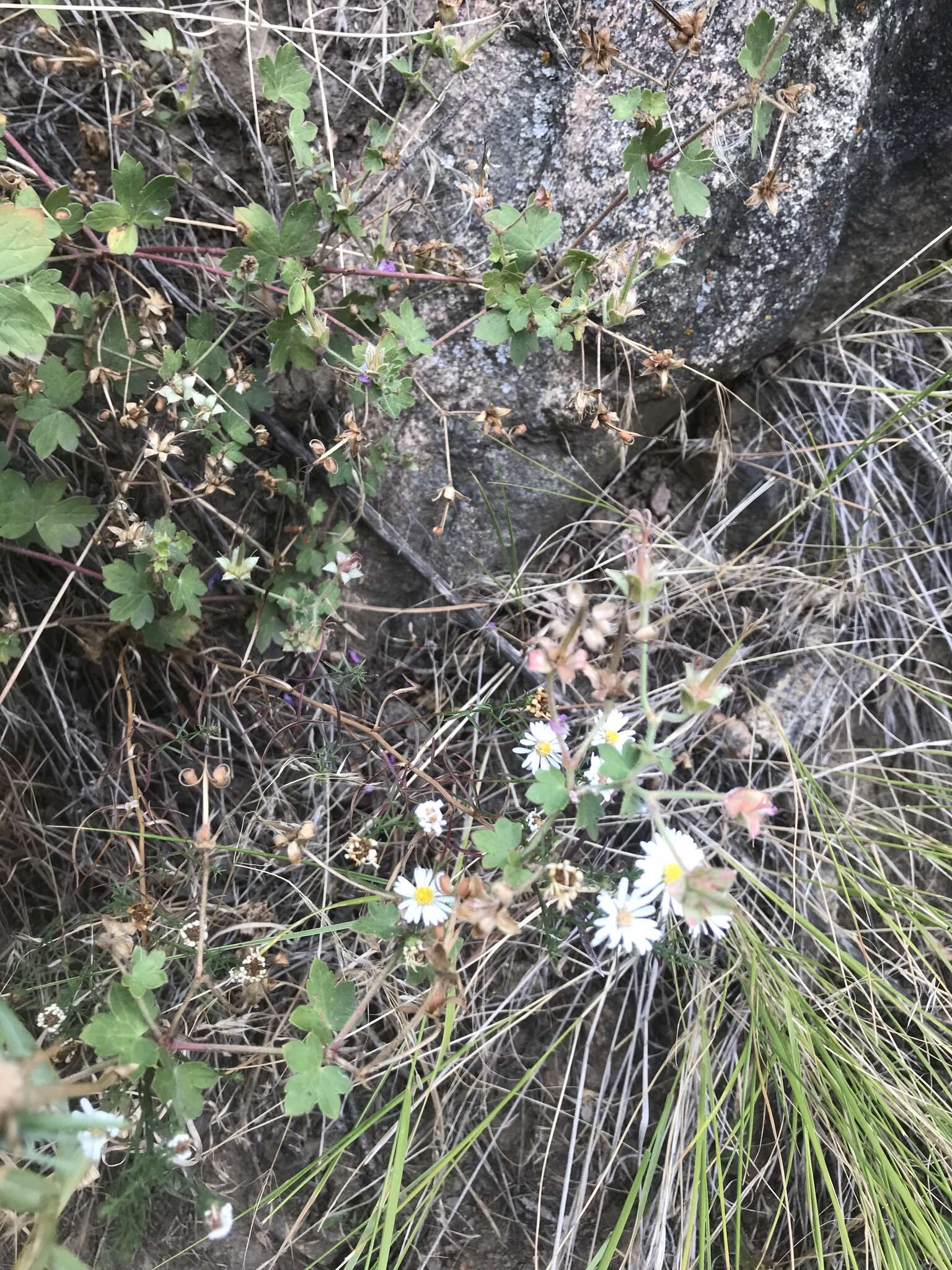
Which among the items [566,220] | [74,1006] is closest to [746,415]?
[566,220]

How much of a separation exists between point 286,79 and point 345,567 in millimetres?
829

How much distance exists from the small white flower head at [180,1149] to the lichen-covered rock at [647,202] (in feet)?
3.67

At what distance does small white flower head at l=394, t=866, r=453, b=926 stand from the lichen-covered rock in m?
0.74

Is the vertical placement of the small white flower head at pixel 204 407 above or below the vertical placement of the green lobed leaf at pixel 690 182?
below

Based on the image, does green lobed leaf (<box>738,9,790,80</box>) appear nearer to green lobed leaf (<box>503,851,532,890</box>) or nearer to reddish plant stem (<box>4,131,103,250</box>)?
reddish plant stem (<box>4,131,103,250</box>)

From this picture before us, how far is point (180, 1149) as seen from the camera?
4.17 feet

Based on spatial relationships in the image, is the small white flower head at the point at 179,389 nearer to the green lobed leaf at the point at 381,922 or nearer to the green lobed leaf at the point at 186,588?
the green lobed leaf at the point at 186,588

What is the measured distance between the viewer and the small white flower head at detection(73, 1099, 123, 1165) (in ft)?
3.21

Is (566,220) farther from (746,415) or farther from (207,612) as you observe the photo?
(207,612)

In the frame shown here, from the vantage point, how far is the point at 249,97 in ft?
5.65

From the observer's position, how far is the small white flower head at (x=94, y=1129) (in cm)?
98

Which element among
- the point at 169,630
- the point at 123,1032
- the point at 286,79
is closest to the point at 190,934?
the point at 123,1032

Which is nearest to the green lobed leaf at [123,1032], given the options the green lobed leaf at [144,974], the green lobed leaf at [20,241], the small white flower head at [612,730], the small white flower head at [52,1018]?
the green lobed leaf at [144,974]

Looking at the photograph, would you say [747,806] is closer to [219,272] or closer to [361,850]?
[361,850]
